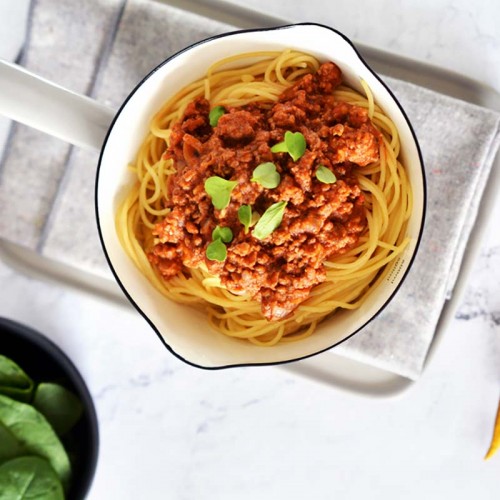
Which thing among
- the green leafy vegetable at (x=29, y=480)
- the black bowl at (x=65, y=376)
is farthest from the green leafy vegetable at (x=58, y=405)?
the green leafy vegetable at (x=29, y=480)

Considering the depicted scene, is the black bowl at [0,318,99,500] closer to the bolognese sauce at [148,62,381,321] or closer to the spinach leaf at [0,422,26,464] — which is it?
the spinach leaf at [0,422,26,464]

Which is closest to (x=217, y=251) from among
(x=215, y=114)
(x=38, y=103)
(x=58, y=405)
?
(x=215, y=114)

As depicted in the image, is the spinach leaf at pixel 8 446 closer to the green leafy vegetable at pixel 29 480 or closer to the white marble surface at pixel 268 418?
the green leafy vegetable at pixel 29 480

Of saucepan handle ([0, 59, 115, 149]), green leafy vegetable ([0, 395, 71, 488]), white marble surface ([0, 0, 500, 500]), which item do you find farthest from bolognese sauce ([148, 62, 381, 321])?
green leafy vegetable ([0, 395, 71, 488])

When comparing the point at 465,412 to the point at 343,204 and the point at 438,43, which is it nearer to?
the point at 343,204

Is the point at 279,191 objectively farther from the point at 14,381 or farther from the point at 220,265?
the point at 14,381

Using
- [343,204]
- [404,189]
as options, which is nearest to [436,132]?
[404,189]
